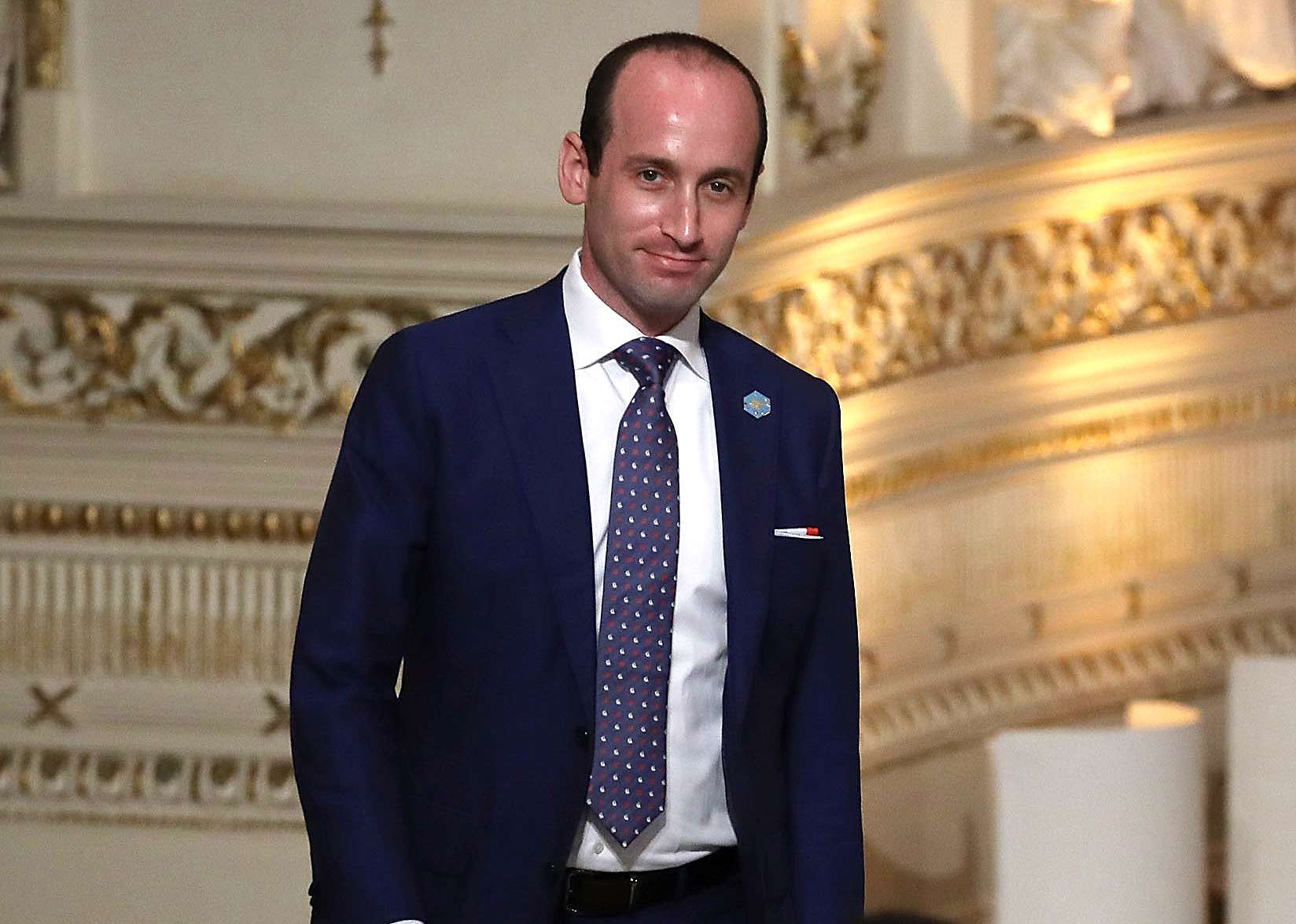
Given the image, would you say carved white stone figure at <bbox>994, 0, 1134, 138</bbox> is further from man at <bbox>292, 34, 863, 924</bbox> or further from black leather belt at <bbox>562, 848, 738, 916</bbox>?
black leather belt at <bbox>562, 848, 738, 916</bbox>

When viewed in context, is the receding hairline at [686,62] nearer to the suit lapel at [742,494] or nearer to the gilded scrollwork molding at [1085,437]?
the suit lapel at [742,494]

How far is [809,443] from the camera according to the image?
6.67 ft

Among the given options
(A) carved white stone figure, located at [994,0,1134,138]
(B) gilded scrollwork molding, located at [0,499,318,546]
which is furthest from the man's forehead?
(A) carved white stone figure, located at [994,0,1134,138]

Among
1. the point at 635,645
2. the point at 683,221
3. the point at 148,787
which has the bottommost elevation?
the point at 148,787

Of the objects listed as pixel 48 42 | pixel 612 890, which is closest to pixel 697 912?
pixel 612 890

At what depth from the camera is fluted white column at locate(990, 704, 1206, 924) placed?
7.70 feet

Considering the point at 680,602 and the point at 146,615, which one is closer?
the point at 680,602

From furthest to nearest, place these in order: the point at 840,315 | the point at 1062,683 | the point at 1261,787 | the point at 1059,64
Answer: the point at 1059,64, the point at 1062,683, the point at 840,315, the point at 1261,787

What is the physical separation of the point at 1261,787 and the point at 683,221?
138cm

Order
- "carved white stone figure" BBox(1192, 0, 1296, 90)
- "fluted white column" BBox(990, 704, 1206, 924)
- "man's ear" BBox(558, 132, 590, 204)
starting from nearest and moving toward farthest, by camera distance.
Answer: "man's ear" BBox(558, 132, 590, 204)
"fluted white column" BBox(990, 704, 1206, 924)
"carved white stone figure" BBox(1192, 0, 1296, 90)

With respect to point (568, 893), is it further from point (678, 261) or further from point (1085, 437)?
point (1085, 437)

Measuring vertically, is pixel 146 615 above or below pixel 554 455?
below

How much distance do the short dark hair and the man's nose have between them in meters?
0.07

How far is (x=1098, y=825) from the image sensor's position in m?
2.45
